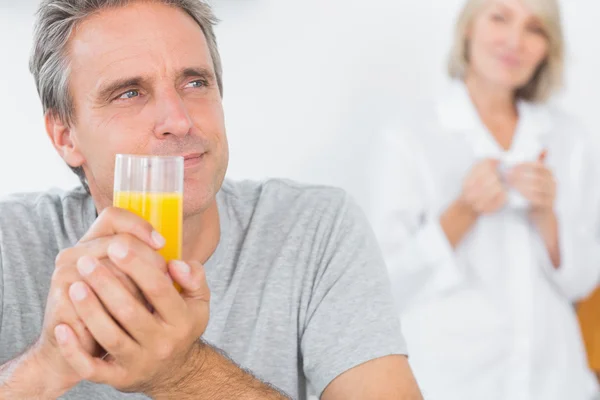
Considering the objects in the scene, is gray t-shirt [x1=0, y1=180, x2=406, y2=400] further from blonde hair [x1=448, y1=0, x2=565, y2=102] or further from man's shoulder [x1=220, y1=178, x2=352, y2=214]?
blonde hair [x1=448, y1=0, x2=565, y2=102]

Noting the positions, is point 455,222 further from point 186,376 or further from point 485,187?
point 186,376

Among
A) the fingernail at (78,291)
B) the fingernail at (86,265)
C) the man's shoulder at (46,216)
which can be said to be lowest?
the man's shoulder at (46,216)

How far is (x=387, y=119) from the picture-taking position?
2.37m

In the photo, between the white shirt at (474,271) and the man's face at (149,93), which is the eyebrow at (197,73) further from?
the white shirt at (474,271)

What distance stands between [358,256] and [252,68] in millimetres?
1110

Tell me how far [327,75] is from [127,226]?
1557mm

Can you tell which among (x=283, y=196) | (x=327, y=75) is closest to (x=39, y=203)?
(x=283, y=196)

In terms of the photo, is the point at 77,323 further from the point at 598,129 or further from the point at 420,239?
the point at 598,129

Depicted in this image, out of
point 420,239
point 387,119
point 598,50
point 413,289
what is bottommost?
point 413,289

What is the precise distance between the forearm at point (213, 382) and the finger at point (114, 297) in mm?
143

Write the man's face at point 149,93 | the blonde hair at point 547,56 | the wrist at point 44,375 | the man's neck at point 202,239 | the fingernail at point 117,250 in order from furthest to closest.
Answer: the blonde hair at point 547,56
the man's neck at point 202,239
the man's face at point 149,93
the wrist at point 44,375
the fingernail at point 117,250

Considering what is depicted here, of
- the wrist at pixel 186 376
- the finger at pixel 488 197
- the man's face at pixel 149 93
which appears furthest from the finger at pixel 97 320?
the finger at pixel 488 197

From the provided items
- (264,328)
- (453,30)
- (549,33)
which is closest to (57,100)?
(264,328)

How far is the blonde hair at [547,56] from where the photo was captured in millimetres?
2354
